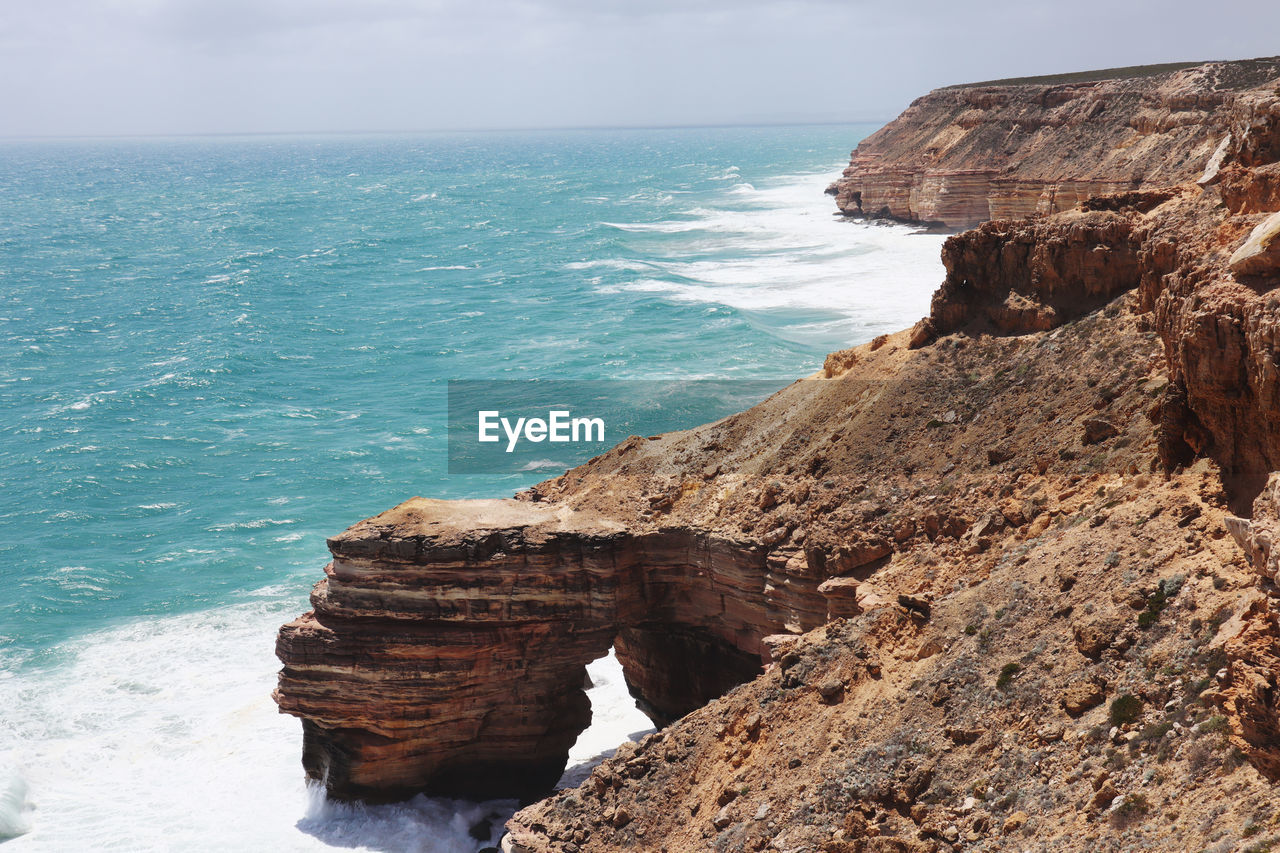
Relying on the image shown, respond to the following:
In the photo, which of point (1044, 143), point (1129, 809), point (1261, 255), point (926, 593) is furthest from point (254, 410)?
point (1044, 143)

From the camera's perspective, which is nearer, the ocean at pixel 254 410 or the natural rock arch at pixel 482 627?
the natural rock arch at pixel 482 627

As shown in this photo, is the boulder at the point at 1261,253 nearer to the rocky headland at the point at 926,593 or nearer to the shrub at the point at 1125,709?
the rocky headland at the point at 926,593

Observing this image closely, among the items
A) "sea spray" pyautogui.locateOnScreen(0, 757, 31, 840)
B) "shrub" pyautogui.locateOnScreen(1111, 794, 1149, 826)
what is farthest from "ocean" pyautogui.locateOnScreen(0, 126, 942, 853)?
"shrub" pyautogui.locateOnScreen(1111, 794, 1149, 826)

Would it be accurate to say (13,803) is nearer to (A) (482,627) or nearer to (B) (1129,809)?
(A) (482,627)

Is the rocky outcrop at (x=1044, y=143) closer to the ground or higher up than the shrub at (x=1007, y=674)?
higher up

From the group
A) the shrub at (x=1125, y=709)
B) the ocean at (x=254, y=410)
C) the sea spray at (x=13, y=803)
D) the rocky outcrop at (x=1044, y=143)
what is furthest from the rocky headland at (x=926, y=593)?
the rocky outcrop at (x=1044, y=143)

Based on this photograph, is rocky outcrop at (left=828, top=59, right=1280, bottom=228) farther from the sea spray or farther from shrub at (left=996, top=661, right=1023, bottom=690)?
the sea spray
